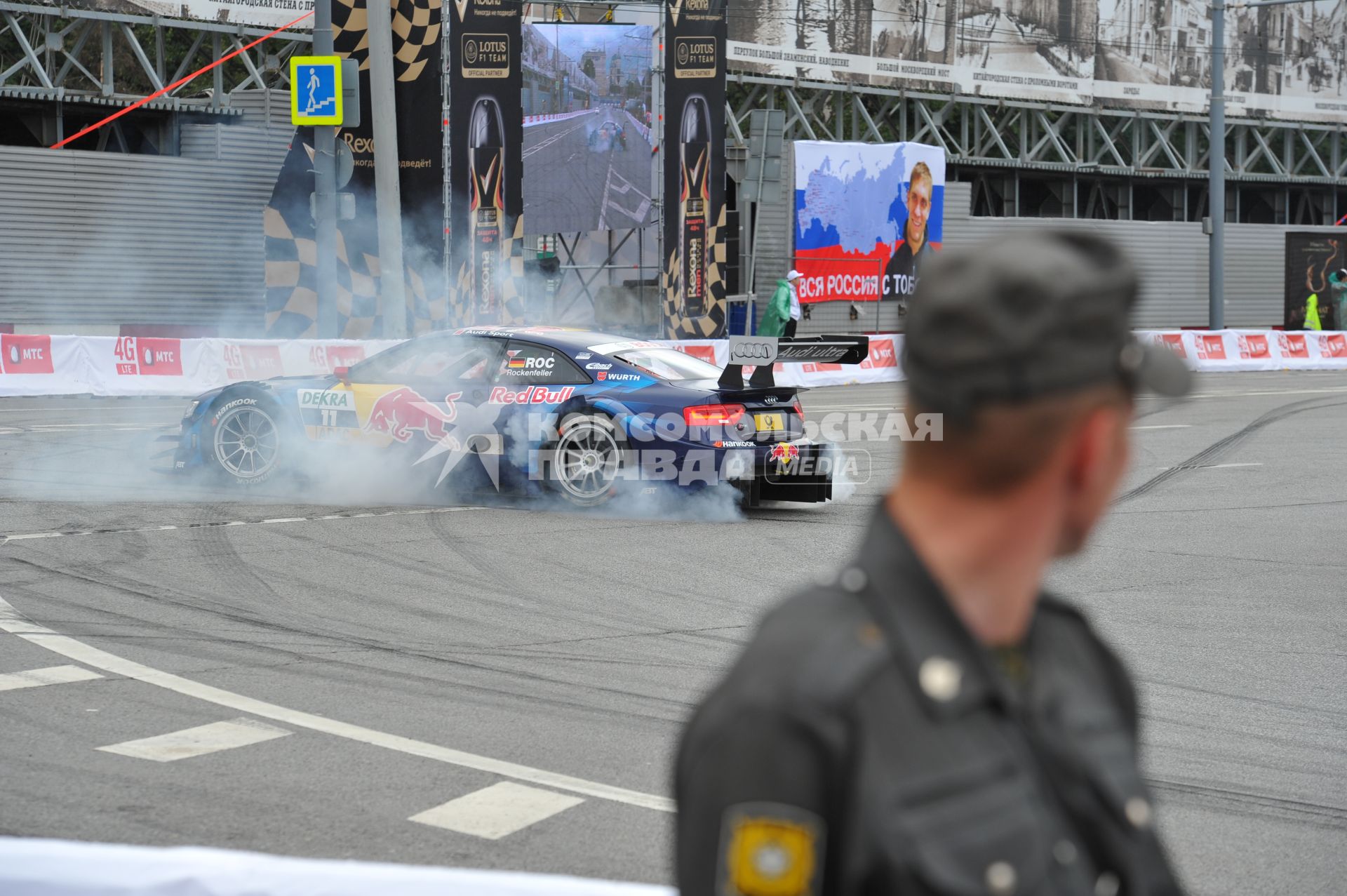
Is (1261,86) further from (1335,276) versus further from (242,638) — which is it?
(242,638)

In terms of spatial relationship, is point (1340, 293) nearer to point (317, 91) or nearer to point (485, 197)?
point (485, 197)

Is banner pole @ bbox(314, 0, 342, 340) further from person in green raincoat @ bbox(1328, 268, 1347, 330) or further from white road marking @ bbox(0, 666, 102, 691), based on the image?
person in green raincoat @ bbox(1328, 268, 1347, 330)

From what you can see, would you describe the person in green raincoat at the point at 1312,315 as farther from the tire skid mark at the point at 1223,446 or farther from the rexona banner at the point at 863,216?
the tire skid mark at the point at 1223,446

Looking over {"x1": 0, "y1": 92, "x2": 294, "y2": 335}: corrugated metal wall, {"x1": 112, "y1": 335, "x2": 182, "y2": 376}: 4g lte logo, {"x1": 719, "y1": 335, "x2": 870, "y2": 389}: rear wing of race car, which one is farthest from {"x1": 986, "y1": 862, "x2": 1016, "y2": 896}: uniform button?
{"x1": 0, "y1": 92, "x2": 294, "y2": 335}: corrugated metal wall

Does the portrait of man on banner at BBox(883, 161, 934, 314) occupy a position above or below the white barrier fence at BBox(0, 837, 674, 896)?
above

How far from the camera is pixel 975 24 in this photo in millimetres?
41812

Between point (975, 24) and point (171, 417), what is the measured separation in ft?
98.6

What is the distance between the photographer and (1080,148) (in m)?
44.8

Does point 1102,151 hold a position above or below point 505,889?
above

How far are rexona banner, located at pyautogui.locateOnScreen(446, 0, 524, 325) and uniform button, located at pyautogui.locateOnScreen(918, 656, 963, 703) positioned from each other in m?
22.6

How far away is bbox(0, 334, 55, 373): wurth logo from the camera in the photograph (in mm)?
20750

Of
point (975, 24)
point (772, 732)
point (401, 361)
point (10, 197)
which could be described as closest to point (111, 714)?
point (772, 732)

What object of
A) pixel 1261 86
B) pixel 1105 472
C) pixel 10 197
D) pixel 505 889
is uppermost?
pixel 1261 86

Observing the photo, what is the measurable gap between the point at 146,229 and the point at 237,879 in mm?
27467
